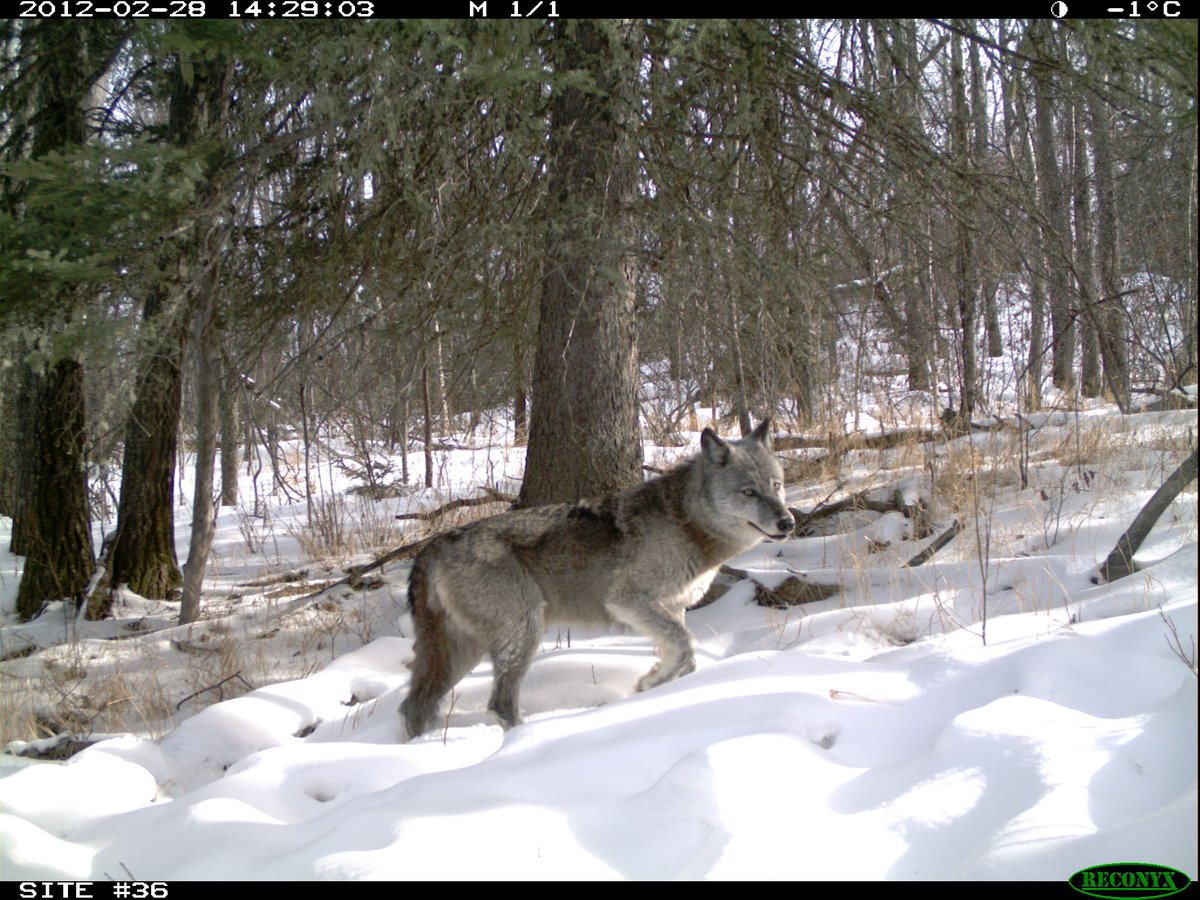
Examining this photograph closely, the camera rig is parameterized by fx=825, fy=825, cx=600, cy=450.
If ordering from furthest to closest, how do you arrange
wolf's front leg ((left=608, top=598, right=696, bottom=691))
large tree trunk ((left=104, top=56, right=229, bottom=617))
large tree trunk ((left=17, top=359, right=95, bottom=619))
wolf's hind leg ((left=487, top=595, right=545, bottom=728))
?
large tree trunk ((left=17, top=359, right=95, bottom=619)), large tree trunk ((left=104, top=56, right=229, bottom=617)), wolf's front leg ((left=608, top=598, right=696, bottom=691)), wolf's hind leg ((left=487, top=595, right=545, bottom=728))

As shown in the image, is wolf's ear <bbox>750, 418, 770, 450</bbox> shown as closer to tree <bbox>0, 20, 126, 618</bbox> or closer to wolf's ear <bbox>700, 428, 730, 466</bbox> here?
wolf's ear <bbox>700, 428, 730, 466</bbox>

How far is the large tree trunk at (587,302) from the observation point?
607cm

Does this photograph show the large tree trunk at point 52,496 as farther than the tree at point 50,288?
Yes

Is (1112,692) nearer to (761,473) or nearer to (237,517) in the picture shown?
(761,473)

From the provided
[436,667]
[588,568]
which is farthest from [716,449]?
[436,667]

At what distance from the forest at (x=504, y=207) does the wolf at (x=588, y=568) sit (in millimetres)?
1237

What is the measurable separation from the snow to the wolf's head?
35.7 inches

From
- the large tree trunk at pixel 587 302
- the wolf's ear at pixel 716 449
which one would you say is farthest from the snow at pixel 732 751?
the large tree trunk at pixel 587 302

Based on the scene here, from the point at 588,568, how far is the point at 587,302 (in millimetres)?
2370

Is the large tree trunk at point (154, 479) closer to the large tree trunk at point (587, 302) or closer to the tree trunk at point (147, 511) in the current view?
the tree trunk at point (147, 511)

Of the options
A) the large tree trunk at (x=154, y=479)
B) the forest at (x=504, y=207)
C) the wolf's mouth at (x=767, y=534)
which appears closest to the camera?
the forest at (x=504, y=207)

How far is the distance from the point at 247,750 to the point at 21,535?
20.5ft

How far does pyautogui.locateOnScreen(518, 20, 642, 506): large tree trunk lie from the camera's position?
19.9 ft

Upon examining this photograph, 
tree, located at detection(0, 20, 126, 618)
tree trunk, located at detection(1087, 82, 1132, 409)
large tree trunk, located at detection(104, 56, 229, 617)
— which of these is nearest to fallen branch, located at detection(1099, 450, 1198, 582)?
tree trunk, located at detection(1087, 82, 1132, 409)
